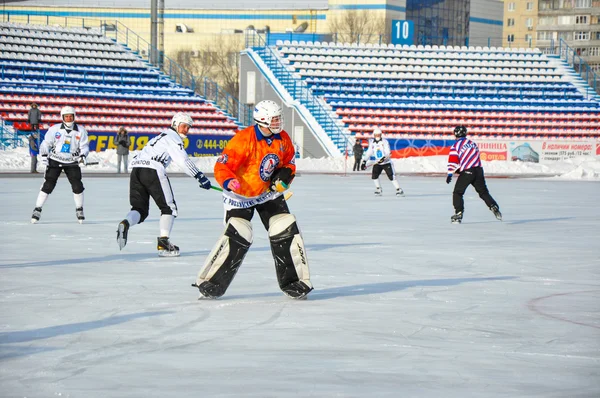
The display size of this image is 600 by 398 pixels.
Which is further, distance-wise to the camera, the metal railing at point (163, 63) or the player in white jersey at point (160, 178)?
the metal railing at point (163, 63)

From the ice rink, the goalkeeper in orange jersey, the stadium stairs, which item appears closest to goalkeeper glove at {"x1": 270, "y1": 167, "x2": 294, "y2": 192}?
the goalkeeper in orange jersey

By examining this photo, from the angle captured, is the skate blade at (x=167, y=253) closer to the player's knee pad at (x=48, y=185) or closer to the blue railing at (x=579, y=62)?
the player's knee pad at (x=48, y=185)

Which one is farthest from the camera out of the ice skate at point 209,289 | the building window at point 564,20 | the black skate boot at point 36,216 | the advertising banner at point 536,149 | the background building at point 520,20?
the background building at point 520,20

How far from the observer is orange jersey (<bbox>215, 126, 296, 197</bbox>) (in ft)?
24.0

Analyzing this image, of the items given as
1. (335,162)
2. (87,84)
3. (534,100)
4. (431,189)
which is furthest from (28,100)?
(534,100)

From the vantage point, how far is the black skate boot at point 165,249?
10.2 meters

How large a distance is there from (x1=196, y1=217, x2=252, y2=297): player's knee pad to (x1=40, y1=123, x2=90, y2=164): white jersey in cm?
689

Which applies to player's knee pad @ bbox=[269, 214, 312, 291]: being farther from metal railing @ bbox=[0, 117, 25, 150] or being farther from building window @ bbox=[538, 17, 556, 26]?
building window @ bbox=[538, 17, 556, 26]

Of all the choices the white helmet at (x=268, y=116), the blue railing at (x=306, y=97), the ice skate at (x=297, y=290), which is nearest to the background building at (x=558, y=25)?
the blue railing at (x=306, y=97)

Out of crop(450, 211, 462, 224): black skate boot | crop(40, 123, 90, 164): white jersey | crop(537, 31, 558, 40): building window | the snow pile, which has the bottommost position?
the snow pile

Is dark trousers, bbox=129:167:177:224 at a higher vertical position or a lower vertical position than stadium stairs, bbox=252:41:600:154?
lower

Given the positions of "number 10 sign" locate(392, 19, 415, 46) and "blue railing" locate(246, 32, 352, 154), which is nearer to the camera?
"blue railing" locate(246, 32, 352, 154)

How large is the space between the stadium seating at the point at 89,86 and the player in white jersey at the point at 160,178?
25869mm

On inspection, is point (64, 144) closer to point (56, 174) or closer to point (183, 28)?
point (56, 174)
